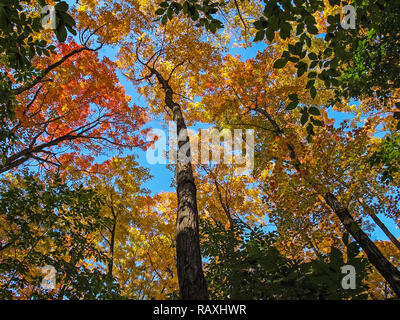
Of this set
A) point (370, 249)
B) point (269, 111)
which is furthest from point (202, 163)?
point (370, 249)

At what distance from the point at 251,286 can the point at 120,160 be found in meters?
9.61

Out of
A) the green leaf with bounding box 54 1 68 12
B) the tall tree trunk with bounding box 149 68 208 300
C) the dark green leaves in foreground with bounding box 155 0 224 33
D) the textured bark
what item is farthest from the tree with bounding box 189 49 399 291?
the green leaf with bounding box 54 1 68 12

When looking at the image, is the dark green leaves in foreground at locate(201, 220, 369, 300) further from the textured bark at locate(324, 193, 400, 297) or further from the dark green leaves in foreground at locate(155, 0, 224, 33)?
the textured bark at locate(324, 193, 400, 297)

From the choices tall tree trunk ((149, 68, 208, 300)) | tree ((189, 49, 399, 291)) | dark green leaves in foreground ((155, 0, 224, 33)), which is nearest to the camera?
dark green leaves in foreground ((155, 0, 224, 33))

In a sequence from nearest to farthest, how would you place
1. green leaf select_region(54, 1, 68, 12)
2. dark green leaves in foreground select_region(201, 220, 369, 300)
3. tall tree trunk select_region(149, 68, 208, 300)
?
green leaf select_region(54, 1, 68, 12) < dark green leaves in foreground select_region(201, 220, 369, 300) < tall tree trunk select_region(149, 68, 208, 300)

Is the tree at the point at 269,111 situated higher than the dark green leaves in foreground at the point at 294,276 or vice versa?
the tree at the point at 269,111

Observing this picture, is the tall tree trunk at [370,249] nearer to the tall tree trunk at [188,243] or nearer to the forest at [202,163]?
the forest at [202,163]

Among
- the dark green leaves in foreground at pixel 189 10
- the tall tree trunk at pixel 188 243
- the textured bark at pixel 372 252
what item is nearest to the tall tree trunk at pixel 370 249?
the textured bark at pixel 372 252

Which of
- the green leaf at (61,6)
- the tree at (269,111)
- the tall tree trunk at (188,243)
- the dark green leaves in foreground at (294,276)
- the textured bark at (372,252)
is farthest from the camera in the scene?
the tree at (269,111)

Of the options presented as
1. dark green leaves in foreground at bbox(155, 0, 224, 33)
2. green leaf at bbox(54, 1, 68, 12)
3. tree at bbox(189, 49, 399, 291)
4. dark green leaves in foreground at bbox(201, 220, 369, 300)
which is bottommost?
dark green leaves in foreground at bbox(201, 220, 369, 300)

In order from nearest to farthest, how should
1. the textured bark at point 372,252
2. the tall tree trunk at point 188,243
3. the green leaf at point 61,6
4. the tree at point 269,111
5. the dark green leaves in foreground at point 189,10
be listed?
the green leaf at point 61,6, the dark green leaves in foreground at point 189,10, the tall tree trunk at point 188,243, the textured bark at point 372,252, the tree at point 269,111
